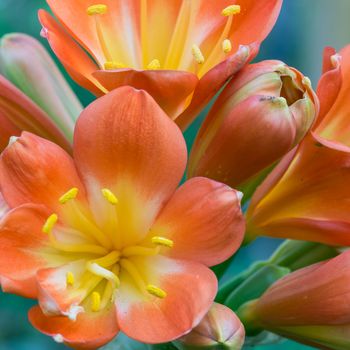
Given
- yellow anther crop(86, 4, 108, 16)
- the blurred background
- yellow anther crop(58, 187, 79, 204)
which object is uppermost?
yellow anther crop(86, 4, 108, 16)

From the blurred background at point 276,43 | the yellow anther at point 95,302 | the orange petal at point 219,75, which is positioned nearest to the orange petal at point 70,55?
the orange petal at point 219,75

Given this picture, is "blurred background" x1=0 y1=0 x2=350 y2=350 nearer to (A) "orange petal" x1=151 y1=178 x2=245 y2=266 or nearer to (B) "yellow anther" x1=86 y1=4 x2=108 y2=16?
(A) "orange petal" x1=151 y1=178 x2=245 y2=266

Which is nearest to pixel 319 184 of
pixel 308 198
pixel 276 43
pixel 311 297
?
pixel 308 198

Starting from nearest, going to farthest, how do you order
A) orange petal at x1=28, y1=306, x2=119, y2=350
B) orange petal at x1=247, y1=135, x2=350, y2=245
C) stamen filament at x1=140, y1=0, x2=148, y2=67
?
orange petal at x1=28, y1=306, x2=119, y2=350 → orange petal at x1=247, y1=135, x2=350, y2=245 → stamen filament at x1=140, y1=0, x2=148, y2=67

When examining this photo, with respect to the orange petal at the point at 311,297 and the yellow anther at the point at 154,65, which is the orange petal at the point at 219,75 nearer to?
the yellow anther at the point at 154,65

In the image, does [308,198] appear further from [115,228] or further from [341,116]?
[115,228]

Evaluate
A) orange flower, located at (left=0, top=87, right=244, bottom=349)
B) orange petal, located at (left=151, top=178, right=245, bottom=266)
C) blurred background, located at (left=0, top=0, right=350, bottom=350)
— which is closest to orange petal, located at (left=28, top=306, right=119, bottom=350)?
orange flower, located at (left=0, top=87, right=244, bottom=349)

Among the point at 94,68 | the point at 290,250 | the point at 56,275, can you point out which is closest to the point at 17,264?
the point at 56,275
